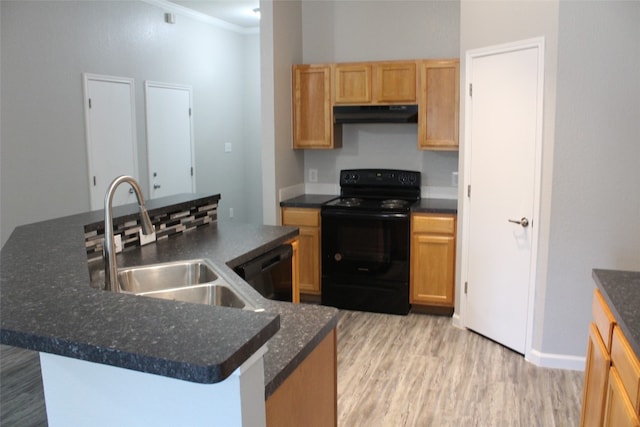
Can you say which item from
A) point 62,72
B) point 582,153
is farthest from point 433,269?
point 62,72

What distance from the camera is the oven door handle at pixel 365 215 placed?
4391 millimetres

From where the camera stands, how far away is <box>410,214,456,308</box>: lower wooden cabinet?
172 inches

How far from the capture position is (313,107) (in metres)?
4.97

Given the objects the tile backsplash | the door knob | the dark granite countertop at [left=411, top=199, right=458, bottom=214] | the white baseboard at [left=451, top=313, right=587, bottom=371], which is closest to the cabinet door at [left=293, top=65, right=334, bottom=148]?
the dark granite countertop at [left=411, top=199, right=458, bottom=214]

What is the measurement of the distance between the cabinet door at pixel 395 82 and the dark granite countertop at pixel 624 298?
103 inches

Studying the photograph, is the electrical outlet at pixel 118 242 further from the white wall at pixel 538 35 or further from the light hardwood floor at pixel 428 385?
the white wall at pixel 538 35

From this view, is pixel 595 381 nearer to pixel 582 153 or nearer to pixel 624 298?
pixel 624 298

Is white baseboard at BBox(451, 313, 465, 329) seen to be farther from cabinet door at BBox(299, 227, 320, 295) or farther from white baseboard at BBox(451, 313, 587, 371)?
cabinet door at BBox(299, 227, 320, 295)

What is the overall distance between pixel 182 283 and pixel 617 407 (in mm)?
1815

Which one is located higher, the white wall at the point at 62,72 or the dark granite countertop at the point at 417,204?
the white wall at the point at 62,72

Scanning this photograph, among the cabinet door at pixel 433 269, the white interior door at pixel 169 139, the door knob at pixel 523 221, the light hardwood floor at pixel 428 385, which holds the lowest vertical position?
the light hardwood floor at pixel 428 385

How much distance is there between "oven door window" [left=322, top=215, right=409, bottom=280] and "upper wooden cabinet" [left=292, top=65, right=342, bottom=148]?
2.63 feet

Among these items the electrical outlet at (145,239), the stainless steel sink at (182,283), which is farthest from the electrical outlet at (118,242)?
the stainless steel sink at (182,283)

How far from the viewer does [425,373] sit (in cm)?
346
